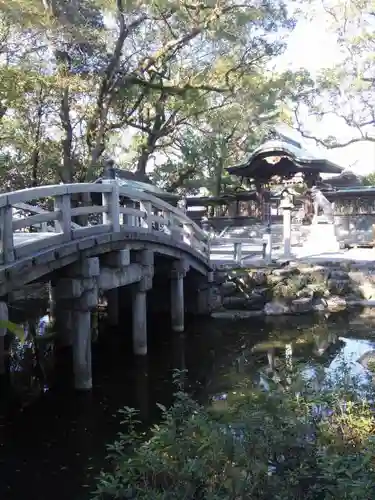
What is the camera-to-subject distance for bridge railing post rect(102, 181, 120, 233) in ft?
32.2

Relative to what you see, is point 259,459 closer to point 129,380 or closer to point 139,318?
point 129,380

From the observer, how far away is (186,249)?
1352cm

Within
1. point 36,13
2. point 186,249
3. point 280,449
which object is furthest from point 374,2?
point 280,449

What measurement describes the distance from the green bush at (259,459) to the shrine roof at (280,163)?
1996cm

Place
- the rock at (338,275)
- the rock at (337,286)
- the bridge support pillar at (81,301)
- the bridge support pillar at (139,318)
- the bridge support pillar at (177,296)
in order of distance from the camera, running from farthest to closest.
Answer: the rock at (338,275) < the rock at (337,286) < the bridge support pillar at (177,296) < the bridge support pillar at (139,318) < the bridge support pillar at (81,301)

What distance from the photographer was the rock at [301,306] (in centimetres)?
1485

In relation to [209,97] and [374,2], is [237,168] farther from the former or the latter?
[374,2]

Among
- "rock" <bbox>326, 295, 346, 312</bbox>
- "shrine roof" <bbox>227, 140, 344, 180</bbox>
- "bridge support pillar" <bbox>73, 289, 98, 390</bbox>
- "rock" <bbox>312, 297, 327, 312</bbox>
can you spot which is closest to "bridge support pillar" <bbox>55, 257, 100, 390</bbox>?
"bridge support pillar" <bbox>73, 289, 98, 390</bbox>

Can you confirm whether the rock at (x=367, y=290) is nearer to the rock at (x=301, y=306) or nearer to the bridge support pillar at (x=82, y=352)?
the rock at (x=301, y=306)

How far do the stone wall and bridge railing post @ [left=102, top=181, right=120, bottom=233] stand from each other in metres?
5.93

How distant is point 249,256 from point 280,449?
47.5ft

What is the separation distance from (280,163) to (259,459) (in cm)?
2222

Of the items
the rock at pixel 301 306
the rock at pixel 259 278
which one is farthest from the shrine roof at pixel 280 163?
the rock at pixel 301 306

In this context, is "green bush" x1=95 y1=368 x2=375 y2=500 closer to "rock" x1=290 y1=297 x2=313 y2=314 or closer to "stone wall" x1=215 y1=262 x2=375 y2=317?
"rock" x1=290 y1=297 x2=313 y2=314
